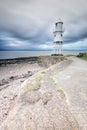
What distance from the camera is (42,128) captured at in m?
4.44

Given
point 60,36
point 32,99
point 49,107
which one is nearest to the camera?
point 49,107

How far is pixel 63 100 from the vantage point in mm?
6031

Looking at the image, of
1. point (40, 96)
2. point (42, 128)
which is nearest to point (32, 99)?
point (40, 96)

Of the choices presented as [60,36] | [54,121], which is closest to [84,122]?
[54,121]

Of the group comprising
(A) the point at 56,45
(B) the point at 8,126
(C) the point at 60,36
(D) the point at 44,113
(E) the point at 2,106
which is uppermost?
(C) the point at 60,36

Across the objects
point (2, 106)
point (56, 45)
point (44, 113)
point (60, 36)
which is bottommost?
point (2, 106)

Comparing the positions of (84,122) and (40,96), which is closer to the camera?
(84,122)

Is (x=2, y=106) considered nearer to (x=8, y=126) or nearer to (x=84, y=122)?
(x=8, y=126)

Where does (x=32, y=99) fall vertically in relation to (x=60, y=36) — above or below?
below

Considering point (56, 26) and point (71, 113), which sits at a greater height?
point (56, 26)

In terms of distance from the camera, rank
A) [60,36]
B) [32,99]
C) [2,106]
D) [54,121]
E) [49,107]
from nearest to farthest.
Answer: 1. [54,121]
2. [49,107]
3. [32,99]
4. [2,106]
5. [60,36]

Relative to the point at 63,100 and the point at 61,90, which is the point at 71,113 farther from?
the point at 61,90

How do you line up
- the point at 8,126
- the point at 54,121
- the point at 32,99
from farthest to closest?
the point at 32,99, the point at 8,126, the point at 54,121

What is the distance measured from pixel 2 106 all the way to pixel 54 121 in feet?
22.1
